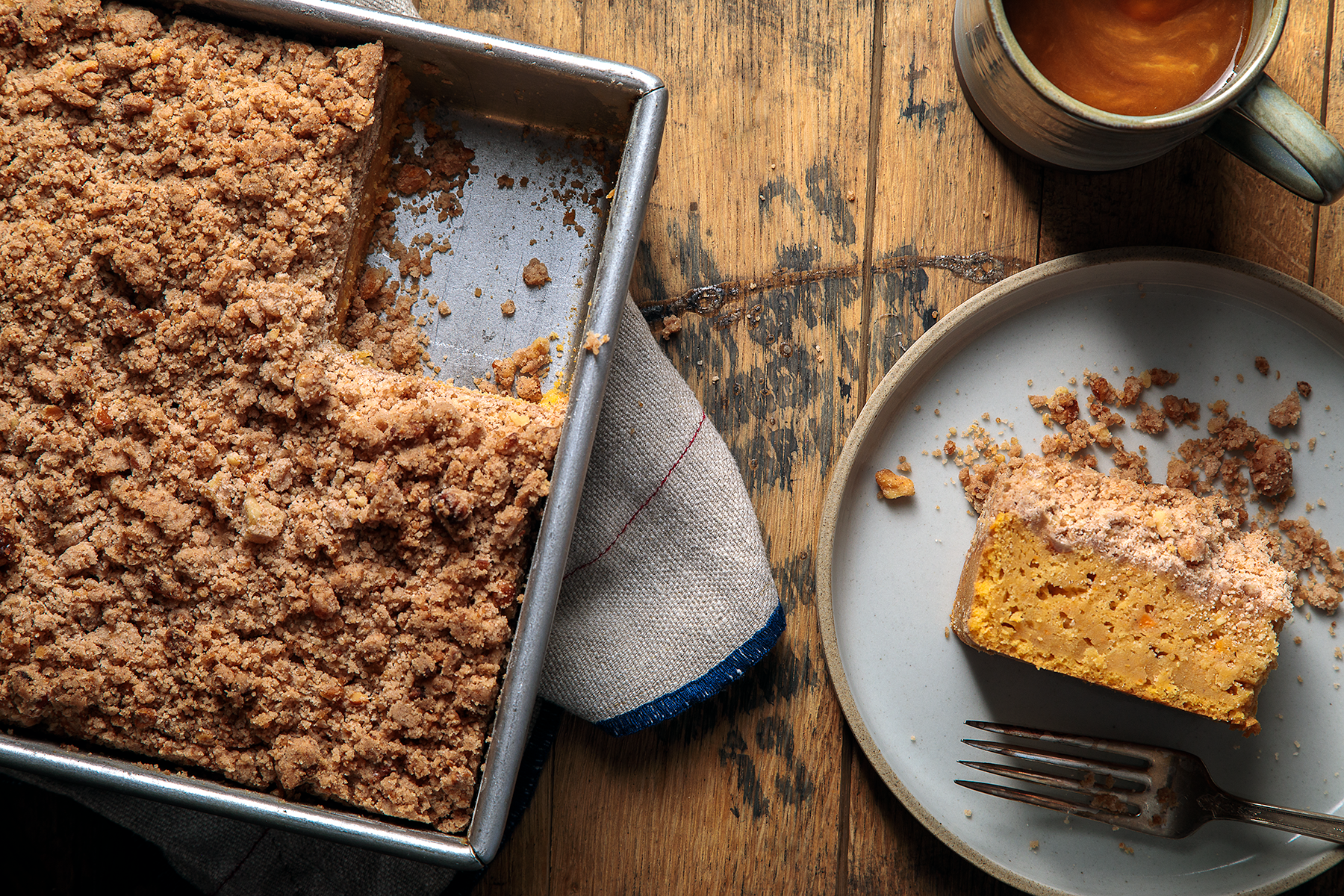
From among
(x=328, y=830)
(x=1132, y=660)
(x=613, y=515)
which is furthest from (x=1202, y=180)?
(x=328, y=830)

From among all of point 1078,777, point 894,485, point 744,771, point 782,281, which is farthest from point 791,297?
point 1078,777

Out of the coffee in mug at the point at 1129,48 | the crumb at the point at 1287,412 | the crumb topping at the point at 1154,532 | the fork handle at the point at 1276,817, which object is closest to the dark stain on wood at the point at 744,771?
the crumb topping at the point at 1154,532

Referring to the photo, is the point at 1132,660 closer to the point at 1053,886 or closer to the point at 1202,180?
the point at 1053,886

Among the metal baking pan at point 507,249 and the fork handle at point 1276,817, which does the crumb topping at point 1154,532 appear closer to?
the fork handle at point 1276,817

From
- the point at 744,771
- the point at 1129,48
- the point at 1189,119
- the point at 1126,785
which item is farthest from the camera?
the point at 744,771

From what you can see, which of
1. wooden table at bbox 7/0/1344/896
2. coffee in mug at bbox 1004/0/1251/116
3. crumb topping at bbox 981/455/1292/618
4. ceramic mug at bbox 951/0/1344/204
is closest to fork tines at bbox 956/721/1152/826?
wooden table at bbox 7/0/1344/896

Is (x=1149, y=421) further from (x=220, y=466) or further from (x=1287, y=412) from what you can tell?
(x=220, y=466)
